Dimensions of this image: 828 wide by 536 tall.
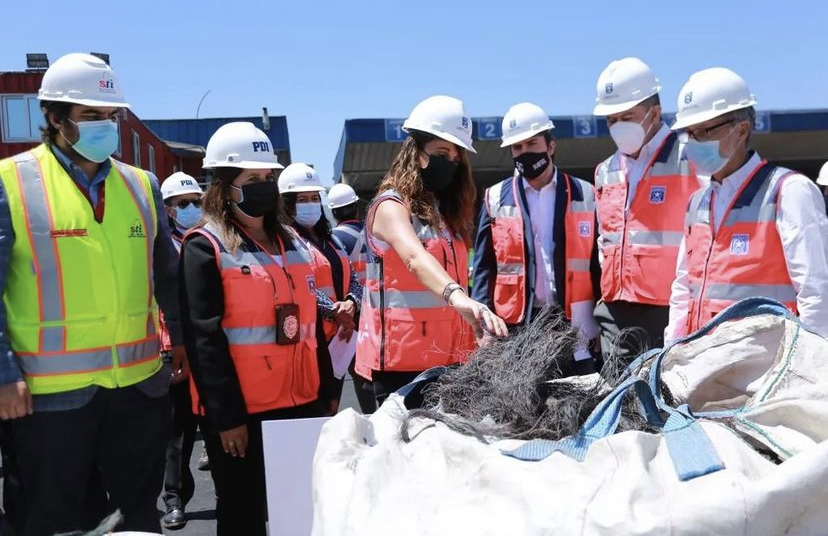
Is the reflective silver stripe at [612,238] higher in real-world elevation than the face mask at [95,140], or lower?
lower

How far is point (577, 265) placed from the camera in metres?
4.03

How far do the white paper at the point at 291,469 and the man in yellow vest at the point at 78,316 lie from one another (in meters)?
1.19

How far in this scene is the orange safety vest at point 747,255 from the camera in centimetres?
287

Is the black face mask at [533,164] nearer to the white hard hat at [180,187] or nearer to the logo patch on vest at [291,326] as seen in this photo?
the logo patch on vest at [291,326]

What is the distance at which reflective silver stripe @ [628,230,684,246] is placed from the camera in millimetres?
3725

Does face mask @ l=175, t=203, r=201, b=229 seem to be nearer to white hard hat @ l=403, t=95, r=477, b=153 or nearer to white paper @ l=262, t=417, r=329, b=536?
white hard hat @ l=403, t=95, r=477, b=153

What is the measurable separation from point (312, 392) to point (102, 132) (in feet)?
4.30

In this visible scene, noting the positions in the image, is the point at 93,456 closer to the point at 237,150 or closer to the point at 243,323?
the point at 243,323

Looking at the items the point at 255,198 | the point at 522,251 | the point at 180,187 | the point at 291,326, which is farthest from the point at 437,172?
the point at 180,187

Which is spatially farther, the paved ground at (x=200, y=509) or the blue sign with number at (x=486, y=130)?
the blue sign with number at (x=486, y=130)

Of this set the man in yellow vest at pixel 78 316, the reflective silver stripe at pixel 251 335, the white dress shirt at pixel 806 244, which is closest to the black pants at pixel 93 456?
the man in yellow vest at pixel 78 316

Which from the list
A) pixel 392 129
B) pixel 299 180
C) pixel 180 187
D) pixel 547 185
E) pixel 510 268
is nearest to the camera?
pixel 510 268

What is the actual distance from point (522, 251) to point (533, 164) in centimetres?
53

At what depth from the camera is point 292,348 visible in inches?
111
